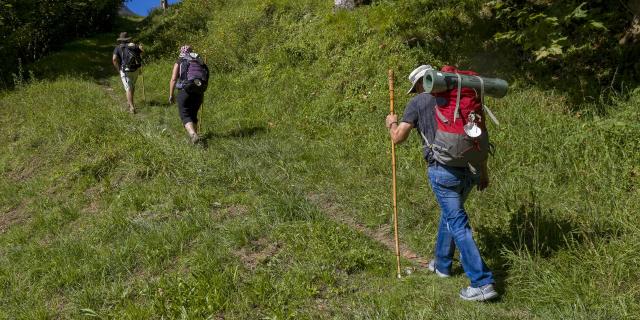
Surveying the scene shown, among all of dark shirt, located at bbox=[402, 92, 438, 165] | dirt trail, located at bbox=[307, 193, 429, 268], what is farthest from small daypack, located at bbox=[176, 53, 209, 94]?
dark shirt, located at bbox=[402, 92, 438, 165]

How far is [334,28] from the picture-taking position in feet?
40.8

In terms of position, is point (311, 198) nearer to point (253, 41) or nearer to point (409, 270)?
point (409, 270)

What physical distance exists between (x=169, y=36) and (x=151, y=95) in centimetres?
666

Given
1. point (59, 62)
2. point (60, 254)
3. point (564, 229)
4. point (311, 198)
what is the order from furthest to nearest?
point (59, 62) < point (311, 198) < point (60, 254) < point (564, 229)

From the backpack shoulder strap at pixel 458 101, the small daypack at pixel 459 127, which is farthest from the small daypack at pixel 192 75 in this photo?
the backpack shoulder strap at pixel 458 101

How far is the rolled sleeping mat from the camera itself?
3910 millimetres

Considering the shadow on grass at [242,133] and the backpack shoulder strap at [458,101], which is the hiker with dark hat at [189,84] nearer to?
the shadow on grass at [242,133]

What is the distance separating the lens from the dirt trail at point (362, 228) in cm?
534

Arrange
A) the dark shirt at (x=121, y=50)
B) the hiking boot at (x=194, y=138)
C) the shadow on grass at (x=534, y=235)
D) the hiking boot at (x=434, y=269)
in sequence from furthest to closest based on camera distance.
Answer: the dark shirt at (x=121, y=50), the hiking boot at (x=194, y=138), the hiking boot at (x=434, y=269), the shadow on grass at (x=534, y=235)

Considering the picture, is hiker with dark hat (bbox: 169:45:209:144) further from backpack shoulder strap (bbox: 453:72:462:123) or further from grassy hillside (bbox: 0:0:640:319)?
backpack shoulder strap (bbox: 453:72:462:123)

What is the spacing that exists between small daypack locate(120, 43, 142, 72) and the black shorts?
395 centimetres

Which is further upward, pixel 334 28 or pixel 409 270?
pixel 334 28

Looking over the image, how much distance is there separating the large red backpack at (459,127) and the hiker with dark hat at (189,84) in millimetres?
5991

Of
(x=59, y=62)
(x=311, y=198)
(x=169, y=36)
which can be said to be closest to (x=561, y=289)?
(x=311, y=198)
